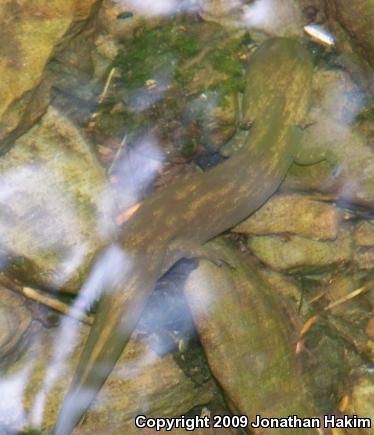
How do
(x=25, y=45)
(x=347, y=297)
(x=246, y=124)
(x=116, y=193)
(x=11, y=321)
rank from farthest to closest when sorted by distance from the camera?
(x=347, y=297)
(x=246, y=124)
(x=116, y=193)
(x=11, y=321)
(x=25, y=45)

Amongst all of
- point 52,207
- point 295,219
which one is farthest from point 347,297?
point 52,207

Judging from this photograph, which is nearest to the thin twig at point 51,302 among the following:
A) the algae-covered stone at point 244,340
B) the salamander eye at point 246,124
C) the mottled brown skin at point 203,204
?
the mottled brown skin at point 203,204

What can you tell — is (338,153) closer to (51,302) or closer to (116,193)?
(116,193)

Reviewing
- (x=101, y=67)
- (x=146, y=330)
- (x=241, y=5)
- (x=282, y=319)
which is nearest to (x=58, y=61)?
(x=101, y=67)

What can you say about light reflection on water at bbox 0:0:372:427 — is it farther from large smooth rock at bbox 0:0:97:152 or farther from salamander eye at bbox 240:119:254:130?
salamander eye at bbox 240:119:254:130

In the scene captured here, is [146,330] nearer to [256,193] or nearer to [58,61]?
[256,193]
